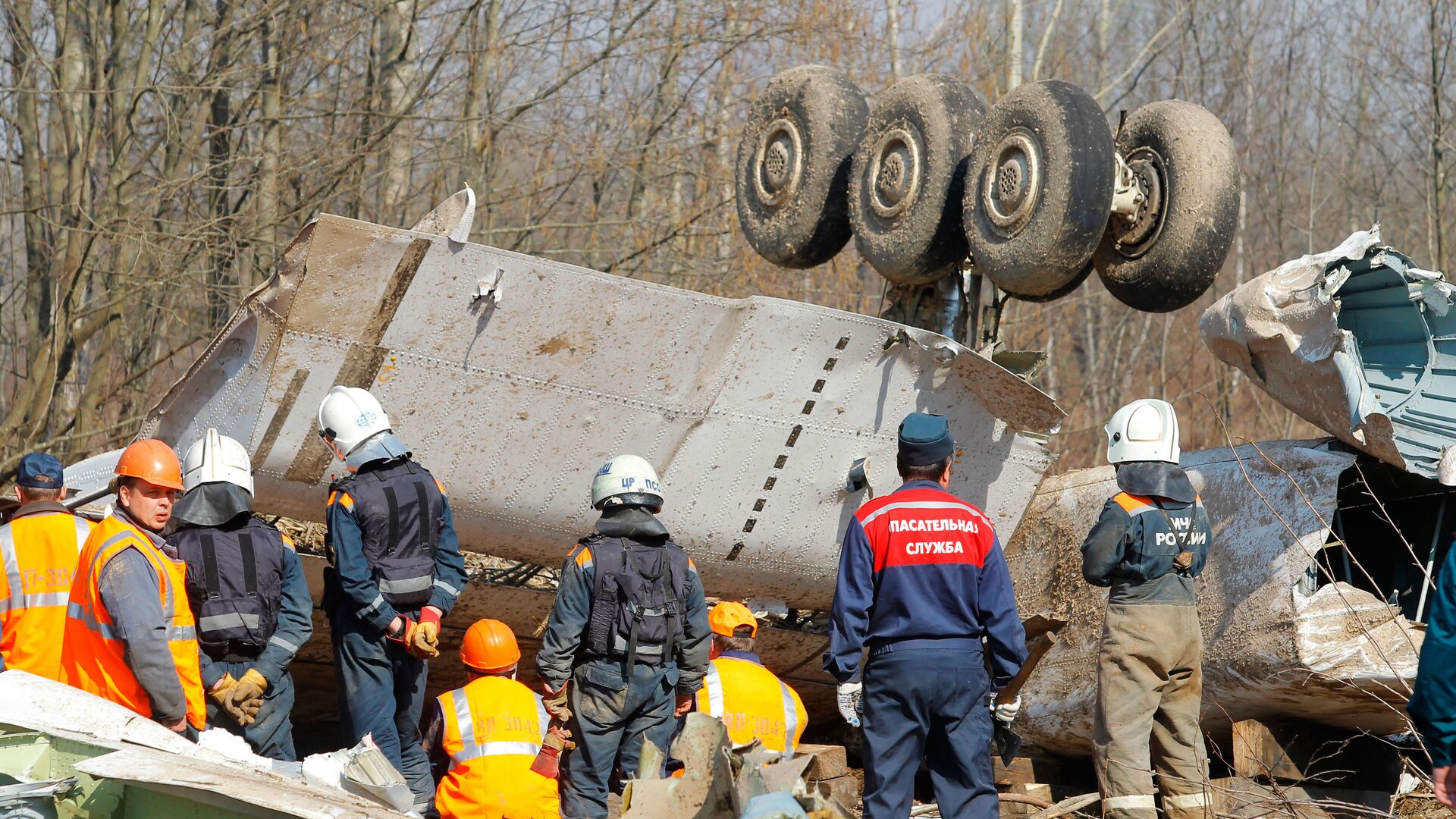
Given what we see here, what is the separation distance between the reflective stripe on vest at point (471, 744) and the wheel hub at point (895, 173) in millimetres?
2993

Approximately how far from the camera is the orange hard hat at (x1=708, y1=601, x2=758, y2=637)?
6176 millimetres

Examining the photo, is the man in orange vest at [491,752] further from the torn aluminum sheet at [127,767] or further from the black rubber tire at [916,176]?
the black rubber tire at [916,176]

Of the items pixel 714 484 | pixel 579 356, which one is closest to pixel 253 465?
pixel 579 356

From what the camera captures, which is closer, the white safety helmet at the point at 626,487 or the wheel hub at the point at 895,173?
the white safety helmet at the point at 626,487

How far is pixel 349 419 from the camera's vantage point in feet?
17.5

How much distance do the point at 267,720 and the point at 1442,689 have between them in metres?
3.92

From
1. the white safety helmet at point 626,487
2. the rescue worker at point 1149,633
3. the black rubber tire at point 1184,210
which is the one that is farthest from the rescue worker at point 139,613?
the black rubber tire at point 1184,210

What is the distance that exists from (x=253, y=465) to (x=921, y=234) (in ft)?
10.4

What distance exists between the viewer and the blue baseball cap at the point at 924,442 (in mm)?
4332

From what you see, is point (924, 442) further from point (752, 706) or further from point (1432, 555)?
point (1432, 555)

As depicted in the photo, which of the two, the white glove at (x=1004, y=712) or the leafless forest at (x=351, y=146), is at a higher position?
the leafless forest at (x=351, y=146)

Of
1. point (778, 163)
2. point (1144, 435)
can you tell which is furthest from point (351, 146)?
point (1144, 435)

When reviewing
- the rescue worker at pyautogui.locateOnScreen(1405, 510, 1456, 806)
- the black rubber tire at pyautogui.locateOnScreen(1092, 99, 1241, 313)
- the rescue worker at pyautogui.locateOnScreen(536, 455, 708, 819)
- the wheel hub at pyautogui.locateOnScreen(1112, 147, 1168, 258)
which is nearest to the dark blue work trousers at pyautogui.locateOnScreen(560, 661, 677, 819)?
the rescue worker at pyautogui.locateOnScreen(536, 455, 708, 819)

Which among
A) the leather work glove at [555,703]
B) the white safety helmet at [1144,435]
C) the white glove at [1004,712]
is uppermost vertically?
the white safety helmet at [1144,435]
